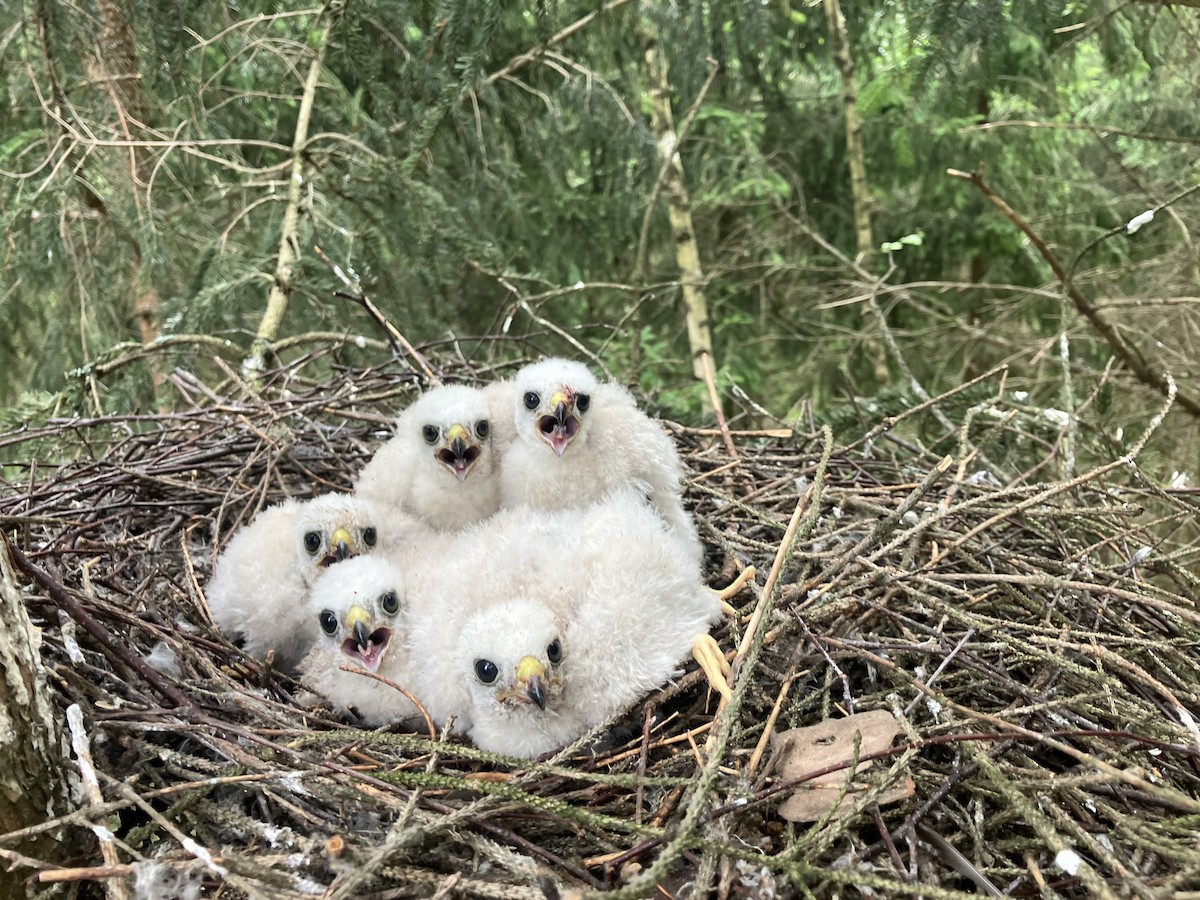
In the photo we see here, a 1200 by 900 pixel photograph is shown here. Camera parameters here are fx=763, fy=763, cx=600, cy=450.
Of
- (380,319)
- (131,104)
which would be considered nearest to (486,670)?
(380,319)

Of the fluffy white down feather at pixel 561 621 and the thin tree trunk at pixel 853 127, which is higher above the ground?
the thin tree trunk at pixel 853 127

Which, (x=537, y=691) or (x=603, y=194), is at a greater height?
(x=603, y=194)

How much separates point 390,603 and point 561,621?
1.81 ft

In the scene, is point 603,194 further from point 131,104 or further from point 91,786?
point 91,786

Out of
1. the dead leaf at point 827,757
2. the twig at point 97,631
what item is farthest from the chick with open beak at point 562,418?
the twig at point 97,631

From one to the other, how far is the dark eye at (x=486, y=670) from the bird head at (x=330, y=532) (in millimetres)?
755

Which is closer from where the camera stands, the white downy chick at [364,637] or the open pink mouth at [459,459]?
the white downy chick at [364,637]

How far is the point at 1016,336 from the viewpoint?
4.82 meters

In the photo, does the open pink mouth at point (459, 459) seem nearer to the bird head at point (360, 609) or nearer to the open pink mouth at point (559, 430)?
the open pink mouth at point (559, 430)

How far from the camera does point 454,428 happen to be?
2455 millimetres

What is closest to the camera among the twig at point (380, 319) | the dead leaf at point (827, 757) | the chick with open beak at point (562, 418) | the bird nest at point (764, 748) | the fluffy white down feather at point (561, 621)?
the bird nest at point (764, 748)

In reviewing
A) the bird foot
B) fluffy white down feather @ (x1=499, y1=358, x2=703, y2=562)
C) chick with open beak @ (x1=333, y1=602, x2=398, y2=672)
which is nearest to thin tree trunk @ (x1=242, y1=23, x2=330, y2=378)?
fluffy white down feather @ (x1=499, y1=358, x2=703, y2=562)

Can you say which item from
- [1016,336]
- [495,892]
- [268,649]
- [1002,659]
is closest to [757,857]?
[495,892]

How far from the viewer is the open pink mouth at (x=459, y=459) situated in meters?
2.50
